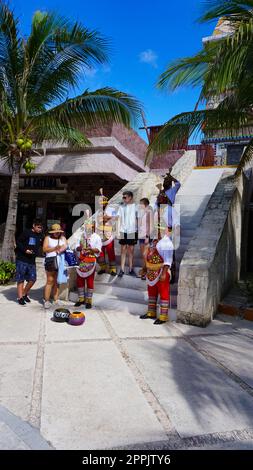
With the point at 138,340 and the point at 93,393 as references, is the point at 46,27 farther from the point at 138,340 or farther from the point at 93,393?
the point at 93,393

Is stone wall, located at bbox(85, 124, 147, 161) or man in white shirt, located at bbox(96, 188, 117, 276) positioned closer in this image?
man in white shirt, located at bbox(96, 188, 117, 276)

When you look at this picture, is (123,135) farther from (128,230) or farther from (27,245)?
(27,245)

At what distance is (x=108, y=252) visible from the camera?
703cm

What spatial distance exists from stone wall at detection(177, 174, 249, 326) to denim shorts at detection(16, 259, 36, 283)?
278 centimetres

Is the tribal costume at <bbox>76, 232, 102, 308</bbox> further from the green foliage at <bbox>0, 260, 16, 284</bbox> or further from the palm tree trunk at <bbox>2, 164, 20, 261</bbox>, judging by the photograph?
the palm tree trunk at <bbox>2, 164, 20, 261</bbox>

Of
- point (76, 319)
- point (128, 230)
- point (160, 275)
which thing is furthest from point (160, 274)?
point (128, 230)

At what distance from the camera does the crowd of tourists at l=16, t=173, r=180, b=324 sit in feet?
17.6

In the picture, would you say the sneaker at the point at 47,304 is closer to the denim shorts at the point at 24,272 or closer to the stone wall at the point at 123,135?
the denim shorts at the point at 24,272

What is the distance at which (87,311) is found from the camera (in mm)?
5809

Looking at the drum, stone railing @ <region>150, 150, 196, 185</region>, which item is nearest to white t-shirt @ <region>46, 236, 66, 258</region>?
the drum

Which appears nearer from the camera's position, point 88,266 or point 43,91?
point 88,266

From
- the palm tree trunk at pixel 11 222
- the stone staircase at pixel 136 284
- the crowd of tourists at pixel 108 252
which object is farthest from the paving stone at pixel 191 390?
the palm tree trunk at pixel 11 222

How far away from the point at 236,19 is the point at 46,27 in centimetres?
474

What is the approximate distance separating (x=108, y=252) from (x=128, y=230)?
0.63 m
